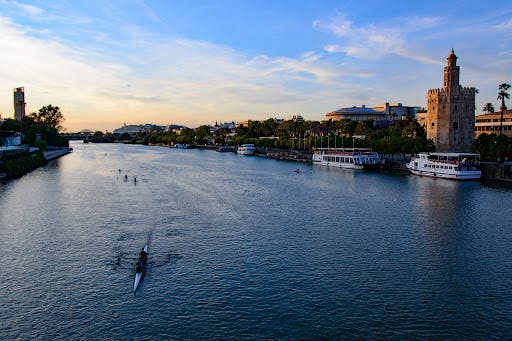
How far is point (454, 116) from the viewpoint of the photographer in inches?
4385

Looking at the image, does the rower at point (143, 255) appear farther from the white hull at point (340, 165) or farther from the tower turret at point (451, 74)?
the tower turret at point (451, 74)

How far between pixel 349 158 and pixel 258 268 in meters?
86.4

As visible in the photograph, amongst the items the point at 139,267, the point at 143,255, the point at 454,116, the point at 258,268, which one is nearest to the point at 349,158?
the point at 454,116

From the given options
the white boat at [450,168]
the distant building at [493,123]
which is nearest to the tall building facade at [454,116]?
the white boat at [450,168]

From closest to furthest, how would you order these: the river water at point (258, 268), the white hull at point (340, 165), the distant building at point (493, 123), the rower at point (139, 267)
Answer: the river water at point (258, 268), the rower at point (139, 267), the white hull at point (340, 165), the distant building at point (493, 123)

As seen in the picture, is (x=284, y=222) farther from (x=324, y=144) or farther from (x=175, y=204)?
(x=324, y=144)

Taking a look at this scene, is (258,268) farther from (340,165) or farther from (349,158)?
(340,165)

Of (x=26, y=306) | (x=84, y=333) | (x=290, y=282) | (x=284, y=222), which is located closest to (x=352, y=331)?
(x=290, y=282)

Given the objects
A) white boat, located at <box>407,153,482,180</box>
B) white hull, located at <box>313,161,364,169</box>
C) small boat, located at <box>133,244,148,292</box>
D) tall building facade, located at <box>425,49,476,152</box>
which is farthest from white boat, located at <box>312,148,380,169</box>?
small boat, located at <box>133,244,148,292</box>

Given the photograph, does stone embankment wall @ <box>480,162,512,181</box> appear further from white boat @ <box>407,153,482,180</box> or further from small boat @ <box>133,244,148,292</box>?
small boat @ <box>133,244,148,292</box>

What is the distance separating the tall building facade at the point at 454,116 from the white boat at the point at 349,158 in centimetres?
1607

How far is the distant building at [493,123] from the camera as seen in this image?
13421 cm

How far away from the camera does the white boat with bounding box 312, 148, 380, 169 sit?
11350 centimetres

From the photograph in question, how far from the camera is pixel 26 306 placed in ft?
91.3
